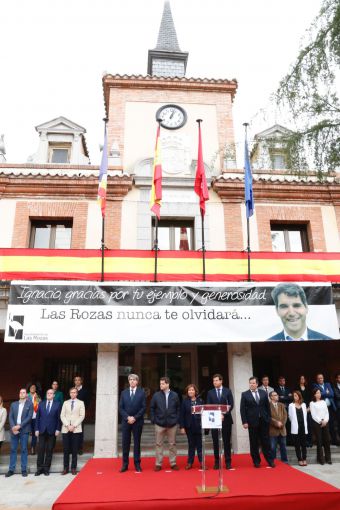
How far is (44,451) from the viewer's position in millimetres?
8109

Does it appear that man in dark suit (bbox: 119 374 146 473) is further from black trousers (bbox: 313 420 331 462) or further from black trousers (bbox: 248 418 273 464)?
black trousers (bbox: 313 420 331 462)

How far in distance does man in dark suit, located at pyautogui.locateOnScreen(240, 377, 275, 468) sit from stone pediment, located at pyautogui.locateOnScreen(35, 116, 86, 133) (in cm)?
1020

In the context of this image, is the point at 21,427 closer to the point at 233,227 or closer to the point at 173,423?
the point at 173,423

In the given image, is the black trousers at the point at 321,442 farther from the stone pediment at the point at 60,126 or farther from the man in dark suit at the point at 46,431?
the stone pediment at the point at 60,126

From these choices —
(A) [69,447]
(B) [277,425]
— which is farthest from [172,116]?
(A) [69,447]

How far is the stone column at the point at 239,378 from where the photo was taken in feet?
30.1

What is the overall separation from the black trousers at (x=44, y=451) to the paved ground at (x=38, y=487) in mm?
215

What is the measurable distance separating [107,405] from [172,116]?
9603 mm

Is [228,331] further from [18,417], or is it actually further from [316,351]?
[316,351]

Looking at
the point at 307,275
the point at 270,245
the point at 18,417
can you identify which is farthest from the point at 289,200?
the point at 18,417

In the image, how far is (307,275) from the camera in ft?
32.9

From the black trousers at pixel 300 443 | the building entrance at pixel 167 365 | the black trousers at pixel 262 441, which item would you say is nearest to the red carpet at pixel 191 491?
the black trousers at pixel 262 441

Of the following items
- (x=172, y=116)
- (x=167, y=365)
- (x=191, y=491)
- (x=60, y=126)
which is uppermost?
(x=172, y=116)

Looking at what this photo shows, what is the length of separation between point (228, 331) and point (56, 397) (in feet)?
15.2
